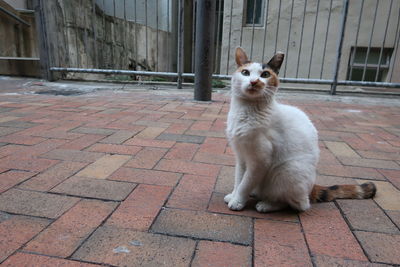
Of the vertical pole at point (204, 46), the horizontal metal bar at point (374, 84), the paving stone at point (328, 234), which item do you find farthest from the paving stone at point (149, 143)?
the horizontal metal bar at point (374, 84)

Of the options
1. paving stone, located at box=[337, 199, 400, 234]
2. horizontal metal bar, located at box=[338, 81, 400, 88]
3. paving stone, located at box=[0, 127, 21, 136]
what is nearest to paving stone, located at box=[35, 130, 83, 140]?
paving stone, located at box=[0, 127, 21, 136]

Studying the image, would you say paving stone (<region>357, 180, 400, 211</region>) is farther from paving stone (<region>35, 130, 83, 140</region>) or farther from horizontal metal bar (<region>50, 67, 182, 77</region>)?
horizontal metal bar (<region>50, 67, 182, 77</region>)

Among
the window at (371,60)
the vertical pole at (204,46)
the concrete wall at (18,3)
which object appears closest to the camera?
the vertical pole at (204,46)

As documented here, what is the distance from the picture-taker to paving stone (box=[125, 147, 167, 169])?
2104 mm

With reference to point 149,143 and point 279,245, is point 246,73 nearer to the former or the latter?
point 279,245

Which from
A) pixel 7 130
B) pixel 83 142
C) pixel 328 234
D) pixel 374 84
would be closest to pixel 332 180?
pixel 328 234

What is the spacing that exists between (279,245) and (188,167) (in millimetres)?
941

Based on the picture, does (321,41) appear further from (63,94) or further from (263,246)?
(263,246)

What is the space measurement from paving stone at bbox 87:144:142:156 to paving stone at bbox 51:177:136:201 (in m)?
0.51

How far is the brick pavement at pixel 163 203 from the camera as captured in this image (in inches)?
47.6

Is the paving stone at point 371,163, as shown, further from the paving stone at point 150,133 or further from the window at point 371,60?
the window at point 371,60

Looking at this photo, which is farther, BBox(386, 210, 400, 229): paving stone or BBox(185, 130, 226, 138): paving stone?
BBox(185, 130, 226, 138): paving stone

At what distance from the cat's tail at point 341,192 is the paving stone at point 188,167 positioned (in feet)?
2.10

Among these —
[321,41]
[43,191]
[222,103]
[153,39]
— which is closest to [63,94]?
[222,103]
